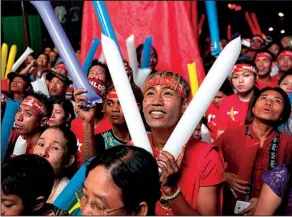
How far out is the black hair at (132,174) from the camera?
148cm

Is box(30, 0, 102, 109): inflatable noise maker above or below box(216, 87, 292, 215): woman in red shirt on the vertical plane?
above

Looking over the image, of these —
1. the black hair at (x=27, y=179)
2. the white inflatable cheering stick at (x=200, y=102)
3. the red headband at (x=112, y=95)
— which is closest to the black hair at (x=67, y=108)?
the red headband at (x=112, y=95)

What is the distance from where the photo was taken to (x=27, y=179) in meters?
1.78

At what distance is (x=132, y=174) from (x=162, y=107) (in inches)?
26.9

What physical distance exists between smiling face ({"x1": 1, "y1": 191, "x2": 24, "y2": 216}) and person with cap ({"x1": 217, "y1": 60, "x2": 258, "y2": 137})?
2.04m

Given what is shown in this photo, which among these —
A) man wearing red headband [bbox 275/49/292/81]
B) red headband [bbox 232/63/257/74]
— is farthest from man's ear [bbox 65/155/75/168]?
man wearing red headband [bbox 275/49/292/81]

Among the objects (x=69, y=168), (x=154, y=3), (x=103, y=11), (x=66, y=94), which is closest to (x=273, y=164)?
(x=69, y=168)

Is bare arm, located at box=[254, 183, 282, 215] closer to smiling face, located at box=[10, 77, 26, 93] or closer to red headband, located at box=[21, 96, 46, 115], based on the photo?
red headband, located at box=[21, 96, 46, 115]

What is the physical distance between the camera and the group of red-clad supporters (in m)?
1.52

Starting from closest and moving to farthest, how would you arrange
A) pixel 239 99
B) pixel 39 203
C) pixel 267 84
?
pixel 39 203 → pixel 239 99 → pixel 267 84

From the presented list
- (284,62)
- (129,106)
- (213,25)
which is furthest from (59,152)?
(284,62)

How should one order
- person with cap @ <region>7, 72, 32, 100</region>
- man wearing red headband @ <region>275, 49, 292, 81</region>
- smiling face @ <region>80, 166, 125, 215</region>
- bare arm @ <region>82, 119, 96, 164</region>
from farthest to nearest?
man wearing red headband @ <region>275, 49, 292, 81</region>
person with cap @ <region>7, 72, 32, 100</region>
bare arm @ <region>82, 119, 96, 164</region>
smiling face @ <region>80, 166, 125, 215</region>

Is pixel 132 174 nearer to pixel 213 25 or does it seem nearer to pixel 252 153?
pixel 252 153

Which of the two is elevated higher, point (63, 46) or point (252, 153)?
point (63, 46)
